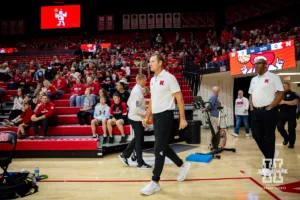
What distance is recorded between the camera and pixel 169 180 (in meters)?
3.83

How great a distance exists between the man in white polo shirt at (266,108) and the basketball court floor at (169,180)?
432 mm

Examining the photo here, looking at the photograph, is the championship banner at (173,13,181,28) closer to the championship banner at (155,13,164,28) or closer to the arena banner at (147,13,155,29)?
the championship banner at (155,13,164,28)

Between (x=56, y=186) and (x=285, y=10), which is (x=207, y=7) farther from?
(x=56, y=186)

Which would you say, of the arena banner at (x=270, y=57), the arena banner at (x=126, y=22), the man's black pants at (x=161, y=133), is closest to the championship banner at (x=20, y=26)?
the arena banner at (x=126, y=22)

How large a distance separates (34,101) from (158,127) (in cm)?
600

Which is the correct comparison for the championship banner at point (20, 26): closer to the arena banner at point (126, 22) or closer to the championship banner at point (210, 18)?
the arena banner at point (126, 22)

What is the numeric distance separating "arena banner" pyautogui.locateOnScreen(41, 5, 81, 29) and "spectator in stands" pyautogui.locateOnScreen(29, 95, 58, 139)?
53.5ft

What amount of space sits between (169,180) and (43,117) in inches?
158

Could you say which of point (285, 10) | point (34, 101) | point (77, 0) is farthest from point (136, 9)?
point (34, 101)

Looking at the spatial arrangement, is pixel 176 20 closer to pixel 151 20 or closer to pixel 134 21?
pixel 151 20

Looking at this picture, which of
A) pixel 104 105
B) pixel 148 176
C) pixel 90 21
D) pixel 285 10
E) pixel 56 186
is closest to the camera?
pixel 56 186

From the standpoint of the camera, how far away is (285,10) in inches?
657

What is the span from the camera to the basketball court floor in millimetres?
3227

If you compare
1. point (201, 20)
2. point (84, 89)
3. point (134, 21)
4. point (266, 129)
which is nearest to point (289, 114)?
point (266, 129)
